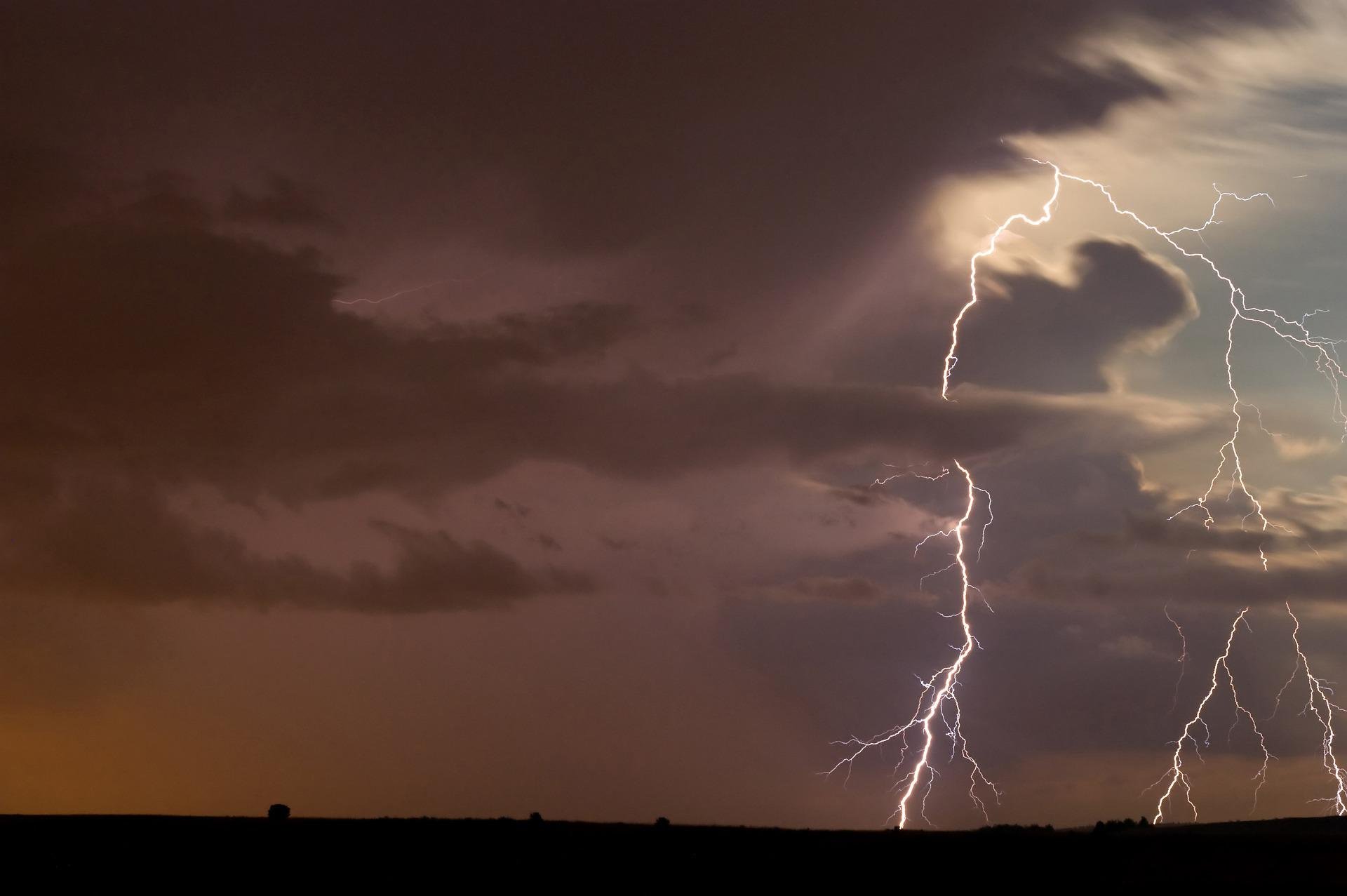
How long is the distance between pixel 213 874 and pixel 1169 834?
2291 centimetres

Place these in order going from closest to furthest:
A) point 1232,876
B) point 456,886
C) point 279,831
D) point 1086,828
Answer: point 1232,876 → point 456,886 → point 279,831 → point 1086,828

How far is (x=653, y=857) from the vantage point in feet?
113

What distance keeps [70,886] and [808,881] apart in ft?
53.3

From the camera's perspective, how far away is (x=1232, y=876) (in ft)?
101

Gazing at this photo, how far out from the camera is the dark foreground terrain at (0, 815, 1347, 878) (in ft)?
105

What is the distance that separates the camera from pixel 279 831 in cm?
3800

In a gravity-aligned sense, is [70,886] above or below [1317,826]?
below

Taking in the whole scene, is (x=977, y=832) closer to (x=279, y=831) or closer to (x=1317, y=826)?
(x=1317, y=826)

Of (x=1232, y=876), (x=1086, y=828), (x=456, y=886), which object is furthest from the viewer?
(x=1086, y=828)

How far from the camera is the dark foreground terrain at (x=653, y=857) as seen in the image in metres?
32.1

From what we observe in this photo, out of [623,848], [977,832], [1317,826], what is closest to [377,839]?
[623,848]

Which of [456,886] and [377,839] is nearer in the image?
[456,886]

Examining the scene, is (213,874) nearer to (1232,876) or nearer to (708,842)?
(708,842)

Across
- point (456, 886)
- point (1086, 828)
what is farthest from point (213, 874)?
point (1086, 828)
